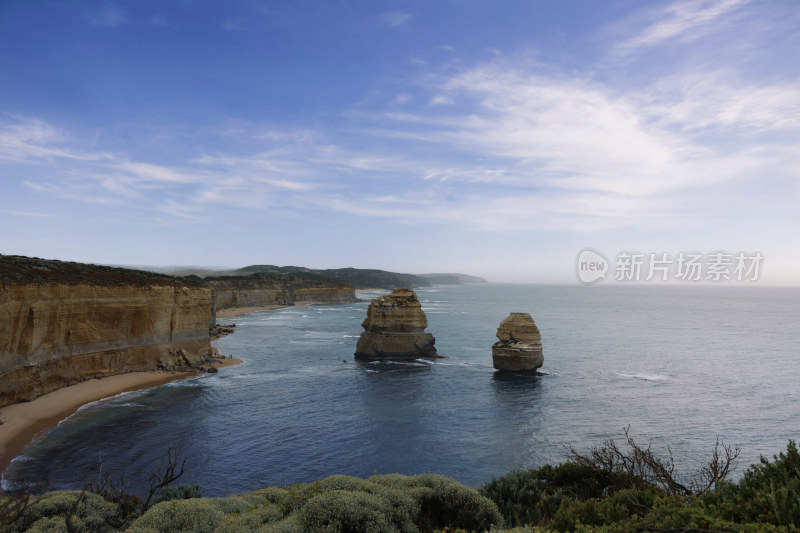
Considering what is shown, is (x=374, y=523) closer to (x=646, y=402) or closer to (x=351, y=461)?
(x=351, y=461)

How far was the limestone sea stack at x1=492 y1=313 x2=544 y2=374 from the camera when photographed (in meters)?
42.5

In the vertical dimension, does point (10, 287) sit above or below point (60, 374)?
above

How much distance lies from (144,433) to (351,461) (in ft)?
41.2

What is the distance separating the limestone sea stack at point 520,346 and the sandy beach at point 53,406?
29406 mm

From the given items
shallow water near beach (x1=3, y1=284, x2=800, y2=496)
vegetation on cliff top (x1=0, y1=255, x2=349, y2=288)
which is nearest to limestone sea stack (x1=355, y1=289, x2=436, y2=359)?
shallow water near beach (x1=3, y1=284, x2=800, y2=496)

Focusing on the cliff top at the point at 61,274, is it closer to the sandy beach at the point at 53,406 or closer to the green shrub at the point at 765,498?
the sandy beach at the point at 53,406

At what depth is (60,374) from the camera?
32625mm

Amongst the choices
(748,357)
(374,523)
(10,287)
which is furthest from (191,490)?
(748,357)

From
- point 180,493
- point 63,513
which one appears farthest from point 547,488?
point 63,513

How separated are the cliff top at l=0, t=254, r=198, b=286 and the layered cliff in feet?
0.26

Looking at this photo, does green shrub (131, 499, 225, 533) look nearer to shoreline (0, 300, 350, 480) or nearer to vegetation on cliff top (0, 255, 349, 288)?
shoreline (0, 300, 350, 480)

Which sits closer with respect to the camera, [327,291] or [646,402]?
[646,402]

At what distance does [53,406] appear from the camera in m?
28.9

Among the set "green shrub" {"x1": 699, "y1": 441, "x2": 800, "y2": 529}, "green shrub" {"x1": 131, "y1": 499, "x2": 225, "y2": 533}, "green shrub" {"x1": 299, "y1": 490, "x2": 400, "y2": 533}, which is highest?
"green shrub" {"x1": 699, "y1": 441, "x2": 800, "y2": 529}
